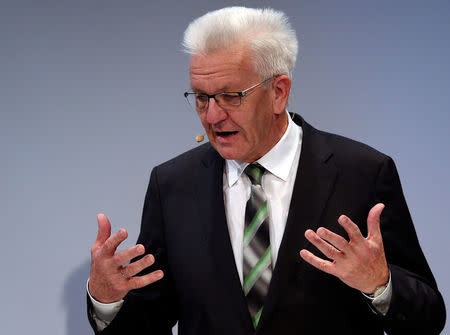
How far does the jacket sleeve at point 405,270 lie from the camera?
1.75 metres

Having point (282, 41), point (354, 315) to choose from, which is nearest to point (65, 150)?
point (282, 41)

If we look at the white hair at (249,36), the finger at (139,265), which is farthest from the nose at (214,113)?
the finger at (139,265)

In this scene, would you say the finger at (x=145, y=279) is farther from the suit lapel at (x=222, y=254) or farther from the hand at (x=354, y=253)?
the hand at (x=354, y=253)

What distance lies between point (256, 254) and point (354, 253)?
310mm

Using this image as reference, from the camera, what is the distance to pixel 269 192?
1.94 metres

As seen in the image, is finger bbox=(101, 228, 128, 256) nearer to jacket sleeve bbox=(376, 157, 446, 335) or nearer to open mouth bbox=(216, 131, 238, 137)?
open mouth bbox=(216, 131, 238, 137)

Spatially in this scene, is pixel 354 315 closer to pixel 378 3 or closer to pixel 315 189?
pixel 315 189

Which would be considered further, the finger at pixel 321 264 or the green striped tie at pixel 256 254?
the green striped tie at pixel 256 254

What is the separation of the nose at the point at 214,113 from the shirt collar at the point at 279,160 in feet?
0.65

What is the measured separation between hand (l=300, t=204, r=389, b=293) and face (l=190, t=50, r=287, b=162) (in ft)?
1.07

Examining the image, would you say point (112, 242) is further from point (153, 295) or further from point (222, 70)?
point (222, 70)

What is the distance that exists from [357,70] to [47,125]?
114 centimetres

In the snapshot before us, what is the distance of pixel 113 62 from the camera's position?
269 cm

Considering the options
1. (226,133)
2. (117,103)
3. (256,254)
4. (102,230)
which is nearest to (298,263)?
(256,254)
